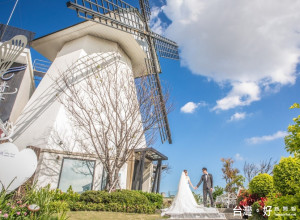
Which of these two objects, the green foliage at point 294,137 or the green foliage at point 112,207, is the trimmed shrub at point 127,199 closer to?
the green foliage at point 112,207

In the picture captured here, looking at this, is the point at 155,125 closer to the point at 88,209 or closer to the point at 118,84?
the point at 118,84

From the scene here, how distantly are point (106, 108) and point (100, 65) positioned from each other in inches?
127

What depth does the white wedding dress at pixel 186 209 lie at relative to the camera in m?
6.70

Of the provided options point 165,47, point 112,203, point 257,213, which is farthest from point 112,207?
point 165,47

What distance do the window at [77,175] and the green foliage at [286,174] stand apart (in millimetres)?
9173

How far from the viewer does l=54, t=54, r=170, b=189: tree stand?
11.2m

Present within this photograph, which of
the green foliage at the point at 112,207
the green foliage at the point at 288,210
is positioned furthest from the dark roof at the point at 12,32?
the green foliage at the point at 288,210

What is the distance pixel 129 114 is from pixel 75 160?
12.7 feet

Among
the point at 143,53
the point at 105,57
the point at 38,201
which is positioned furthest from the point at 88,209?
the point at 143,53

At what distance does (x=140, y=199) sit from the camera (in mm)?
9039

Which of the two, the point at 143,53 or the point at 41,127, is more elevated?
the point at 143,53

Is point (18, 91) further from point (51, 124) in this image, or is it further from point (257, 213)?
point (257, 213)

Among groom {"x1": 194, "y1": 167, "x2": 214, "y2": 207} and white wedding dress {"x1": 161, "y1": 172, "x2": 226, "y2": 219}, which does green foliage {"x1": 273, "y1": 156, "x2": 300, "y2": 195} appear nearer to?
white wedding dress {"x1": 161, "y1": 172, "x2": 226, "y2": 219}

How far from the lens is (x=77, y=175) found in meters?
10.9
